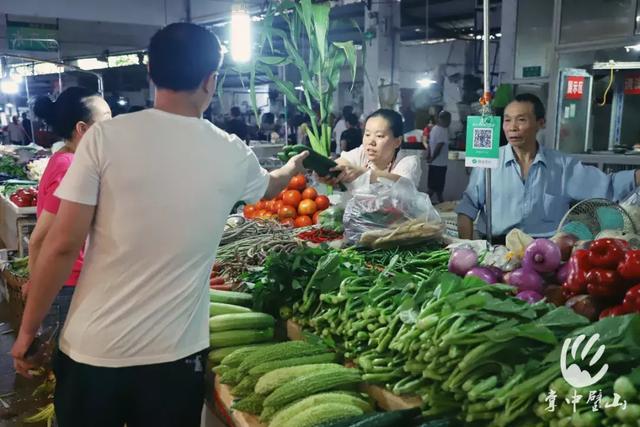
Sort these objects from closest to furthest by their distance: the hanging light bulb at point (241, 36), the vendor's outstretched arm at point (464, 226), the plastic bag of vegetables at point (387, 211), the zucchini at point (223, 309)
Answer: the zucchini at point (223, 309), the plastic bag of vegetables at point (387, 211), the vendor's outstretched arm at point (464, 226), the hanging light bulb at point (241, 36)

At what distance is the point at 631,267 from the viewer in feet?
5.90

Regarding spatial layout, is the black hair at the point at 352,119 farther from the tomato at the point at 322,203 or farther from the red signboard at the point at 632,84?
the tomato at the point at 322,203

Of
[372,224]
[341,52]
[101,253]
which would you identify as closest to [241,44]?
[341,52]

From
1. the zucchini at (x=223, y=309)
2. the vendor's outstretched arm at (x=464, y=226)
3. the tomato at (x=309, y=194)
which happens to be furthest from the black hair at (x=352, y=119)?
the zucchini at (x=223, y=309)

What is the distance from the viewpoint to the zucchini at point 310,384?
1.94 metres

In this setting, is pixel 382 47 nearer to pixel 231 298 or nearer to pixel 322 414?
pixel 231 298

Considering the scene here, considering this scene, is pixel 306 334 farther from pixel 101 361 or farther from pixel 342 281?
pixel 101 361

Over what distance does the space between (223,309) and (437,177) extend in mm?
9034

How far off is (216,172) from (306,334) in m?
0.85

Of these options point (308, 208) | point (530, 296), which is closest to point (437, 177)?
point (308, 208)

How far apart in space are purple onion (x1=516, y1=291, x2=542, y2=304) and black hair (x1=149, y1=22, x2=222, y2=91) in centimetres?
129

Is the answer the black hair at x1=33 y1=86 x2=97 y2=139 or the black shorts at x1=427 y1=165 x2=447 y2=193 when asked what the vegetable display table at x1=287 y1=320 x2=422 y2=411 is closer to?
the black hair at x1=33 y1=86 x2=97 y2=139

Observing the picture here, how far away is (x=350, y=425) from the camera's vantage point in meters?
1.70

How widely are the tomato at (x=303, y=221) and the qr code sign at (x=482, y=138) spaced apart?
1452 mm
